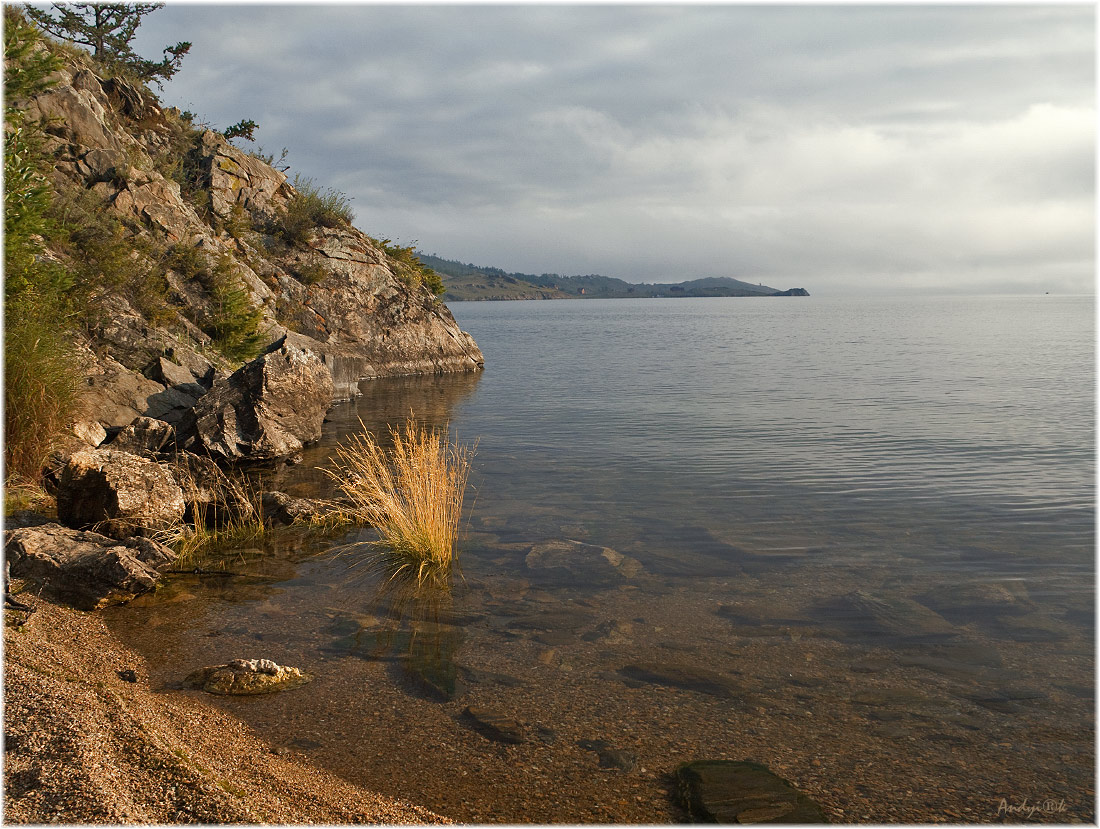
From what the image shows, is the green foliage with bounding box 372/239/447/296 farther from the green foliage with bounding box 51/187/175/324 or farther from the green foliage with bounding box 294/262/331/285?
the green foliage with bounding box 51/187/175/324

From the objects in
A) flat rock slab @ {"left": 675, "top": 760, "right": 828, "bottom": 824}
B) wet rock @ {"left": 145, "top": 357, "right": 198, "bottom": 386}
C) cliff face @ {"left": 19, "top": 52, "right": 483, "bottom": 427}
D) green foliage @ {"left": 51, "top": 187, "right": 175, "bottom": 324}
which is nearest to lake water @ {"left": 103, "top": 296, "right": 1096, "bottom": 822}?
flat rock slab @ {"left": 675, "top": 760, "right": 828, "bottom": 824}

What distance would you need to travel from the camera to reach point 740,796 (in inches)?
196

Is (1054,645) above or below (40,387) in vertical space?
below

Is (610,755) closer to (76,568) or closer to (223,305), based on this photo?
(76,568)

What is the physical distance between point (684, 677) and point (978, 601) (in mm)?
4101

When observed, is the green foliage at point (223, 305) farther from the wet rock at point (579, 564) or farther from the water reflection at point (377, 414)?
the wet rock at point (579, 564)

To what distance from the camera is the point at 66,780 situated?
3.75 meters

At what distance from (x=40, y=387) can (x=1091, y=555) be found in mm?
15308

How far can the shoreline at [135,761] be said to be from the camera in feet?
12.0

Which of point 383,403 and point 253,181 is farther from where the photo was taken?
point 253,181

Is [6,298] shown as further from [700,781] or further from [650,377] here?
[650,377]

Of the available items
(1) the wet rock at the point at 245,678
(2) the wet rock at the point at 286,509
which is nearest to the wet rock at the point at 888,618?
(1) the wet rock at the point at 245,678

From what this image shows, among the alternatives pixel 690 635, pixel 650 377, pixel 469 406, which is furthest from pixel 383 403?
pixel 690 635

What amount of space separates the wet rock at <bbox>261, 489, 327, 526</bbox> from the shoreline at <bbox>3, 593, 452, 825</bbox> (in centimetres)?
463
